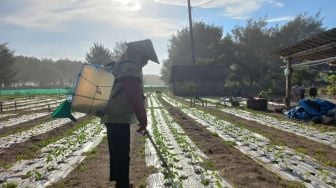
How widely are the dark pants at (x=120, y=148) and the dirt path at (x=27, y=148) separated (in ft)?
9.72

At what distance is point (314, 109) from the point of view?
13.9 meters

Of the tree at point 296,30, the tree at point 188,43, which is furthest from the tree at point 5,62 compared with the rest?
the tree at point 296,30

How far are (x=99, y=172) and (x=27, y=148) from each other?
310 cm

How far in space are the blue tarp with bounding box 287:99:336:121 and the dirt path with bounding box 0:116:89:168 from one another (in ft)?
30.9

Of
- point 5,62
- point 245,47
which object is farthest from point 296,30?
point 5,62

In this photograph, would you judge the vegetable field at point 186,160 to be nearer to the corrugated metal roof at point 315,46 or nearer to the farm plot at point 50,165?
the farm plot at point 50,165

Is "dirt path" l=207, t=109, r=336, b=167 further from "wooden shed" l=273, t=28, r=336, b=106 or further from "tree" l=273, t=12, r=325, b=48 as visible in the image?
"tree" l=273, t=12, r=325, b=48

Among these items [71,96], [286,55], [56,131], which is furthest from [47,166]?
[286,55]

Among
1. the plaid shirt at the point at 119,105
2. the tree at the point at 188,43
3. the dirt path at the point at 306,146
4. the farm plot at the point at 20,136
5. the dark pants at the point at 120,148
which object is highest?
the tree at the point at 188,43

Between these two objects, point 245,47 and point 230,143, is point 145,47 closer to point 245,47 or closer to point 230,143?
point 230,143

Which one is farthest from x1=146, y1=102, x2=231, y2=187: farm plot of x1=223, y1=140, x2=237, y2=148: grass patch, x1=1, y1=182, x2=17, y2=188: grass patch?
x1=1, y1=182, x2=17, y2=188: grass patch

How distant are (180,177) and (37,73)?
377ft

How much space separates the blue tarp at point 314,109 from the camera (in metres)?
13.4

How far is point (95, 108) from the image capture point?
4215 mm
